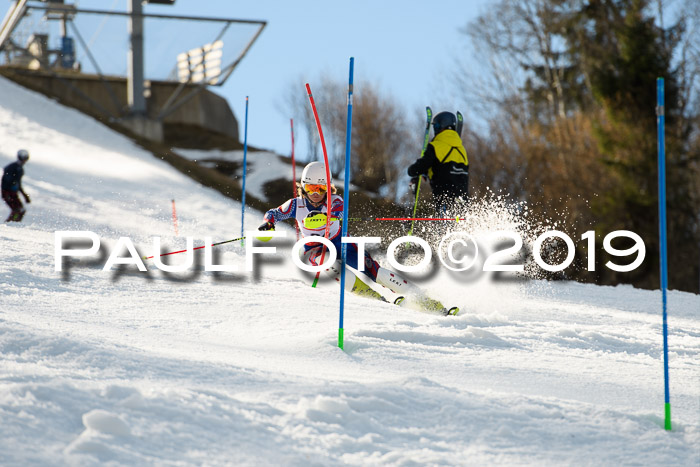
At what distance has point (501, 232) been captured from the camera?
28.7 ft

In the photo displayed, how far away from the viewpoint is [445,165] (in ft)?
29.1

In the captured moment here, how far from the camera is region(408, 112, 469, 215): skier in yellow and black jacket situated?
29.0 feet

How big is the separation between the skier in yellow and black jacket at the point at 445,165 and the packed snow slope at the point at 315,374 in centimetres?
111

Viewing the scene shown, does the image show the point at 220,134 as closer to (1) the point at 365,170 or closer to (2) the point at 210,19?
(1) the point at 365,170

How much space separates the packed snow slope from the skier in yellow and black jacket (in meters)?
1.11

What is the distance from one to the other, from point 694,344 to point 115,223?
9.66 meters

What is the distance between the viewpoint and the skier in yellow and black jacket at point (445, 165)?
885 cm

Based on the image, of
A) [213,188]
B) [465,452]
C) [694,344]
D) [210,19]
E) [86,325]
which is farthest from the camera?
[210,19]

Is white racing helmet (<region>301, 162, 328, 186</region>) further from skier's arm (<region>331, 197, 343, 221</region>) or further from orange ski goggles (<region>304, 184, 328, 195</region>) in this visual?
skier's arm (<region>331, 197, 343, 221</region>)

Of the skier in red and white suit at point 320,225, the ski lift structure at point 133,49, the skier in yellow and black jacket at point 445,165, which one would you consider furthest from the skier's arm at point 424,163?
the ski lift structure at point 133,49

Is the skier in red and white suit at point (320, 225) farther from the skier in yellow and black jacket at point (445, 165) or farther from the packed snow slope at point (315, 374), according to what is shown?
the skier in yellow and black jacket at point (445, 165)

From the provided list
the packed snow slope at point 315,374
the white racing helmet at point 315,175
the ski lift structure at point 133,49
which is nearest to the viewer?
the packed snow slope at point 315,374

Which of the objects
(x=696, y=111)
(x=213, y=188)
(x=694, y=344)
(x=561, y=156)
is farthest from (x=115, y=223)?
(x=696, y=111)

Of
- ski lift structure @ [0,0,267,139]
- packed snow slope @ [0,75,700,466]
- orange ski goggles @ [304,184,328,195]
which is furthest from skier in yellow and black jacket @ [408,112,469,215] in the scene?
ski lift structure @ [0,0,267,139]
